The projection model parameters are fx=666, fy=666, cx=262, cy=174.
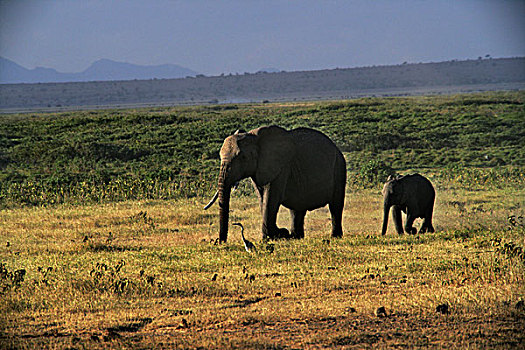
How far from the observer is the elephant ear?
13.6 meters

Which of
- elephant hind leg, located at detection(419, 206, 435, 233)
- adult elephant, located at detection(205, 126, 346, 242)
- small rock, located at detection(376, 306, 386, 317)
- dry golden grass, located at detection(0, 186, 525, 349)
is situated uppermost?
adult elephant, located at detection(205, 126, 346, 242)

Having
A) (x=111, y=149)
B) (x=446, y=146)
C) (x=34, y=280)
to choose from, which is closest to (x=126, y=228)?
(x=34, y=280)

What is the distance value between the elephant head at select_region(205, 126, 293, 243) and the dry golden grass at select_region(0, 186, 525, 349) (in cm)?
108

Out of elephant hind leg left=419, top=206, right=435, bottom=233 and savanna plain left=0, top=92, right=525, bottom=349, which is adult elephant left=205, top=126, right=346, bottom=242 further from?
elephant hind leg left=419, top=206, right=435, bottom=233

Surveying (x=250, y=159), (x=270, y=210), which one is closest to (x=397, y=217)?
(x=270, y=210)

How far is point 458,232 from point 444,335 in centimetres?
728

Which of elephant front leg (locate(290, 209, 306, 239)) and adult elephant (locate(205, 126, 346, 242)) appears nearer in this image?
adult elephant (locate(205, 126, 346, 242))

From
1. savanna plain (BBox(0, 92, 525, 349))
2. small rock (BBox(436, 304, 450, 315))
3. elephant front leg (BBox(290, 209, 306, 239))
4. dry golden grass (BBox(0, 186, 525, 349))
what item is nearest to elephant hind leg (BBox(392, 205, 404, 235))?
savanna plain (BBox(0, 92, 525, 349))

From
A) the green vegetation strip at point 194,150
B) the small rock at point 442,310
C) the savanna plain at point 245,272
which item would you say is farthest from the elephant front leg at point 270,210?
the green vegetation strip at point 194,150

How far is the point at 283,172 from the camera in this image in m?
14.0

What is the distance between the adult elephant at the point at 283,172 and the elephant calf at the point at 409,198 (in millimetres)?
1717

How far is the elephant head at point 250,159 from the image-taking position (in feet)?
42.9

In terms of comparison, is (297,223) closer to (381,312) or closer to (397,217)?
(397,217)

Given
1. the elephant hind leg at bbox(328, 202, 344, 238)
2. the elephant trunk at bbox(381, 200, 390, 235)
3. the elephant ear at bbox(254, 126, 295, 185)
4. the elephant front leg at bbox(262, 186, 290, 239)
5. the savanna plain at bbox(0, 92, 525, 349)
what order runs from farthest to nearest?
the elephant trunk at bbox(381, 200, 390, 235) → the elephant hind leg at bbox(328, 202, 344, 238) → the elephant front leg at bbox(262, 186, 290, 239) → the elephant ear at bbox(254, 126, 295, 185) → the savanna plain at bbox(0, 92, 525, 349)
